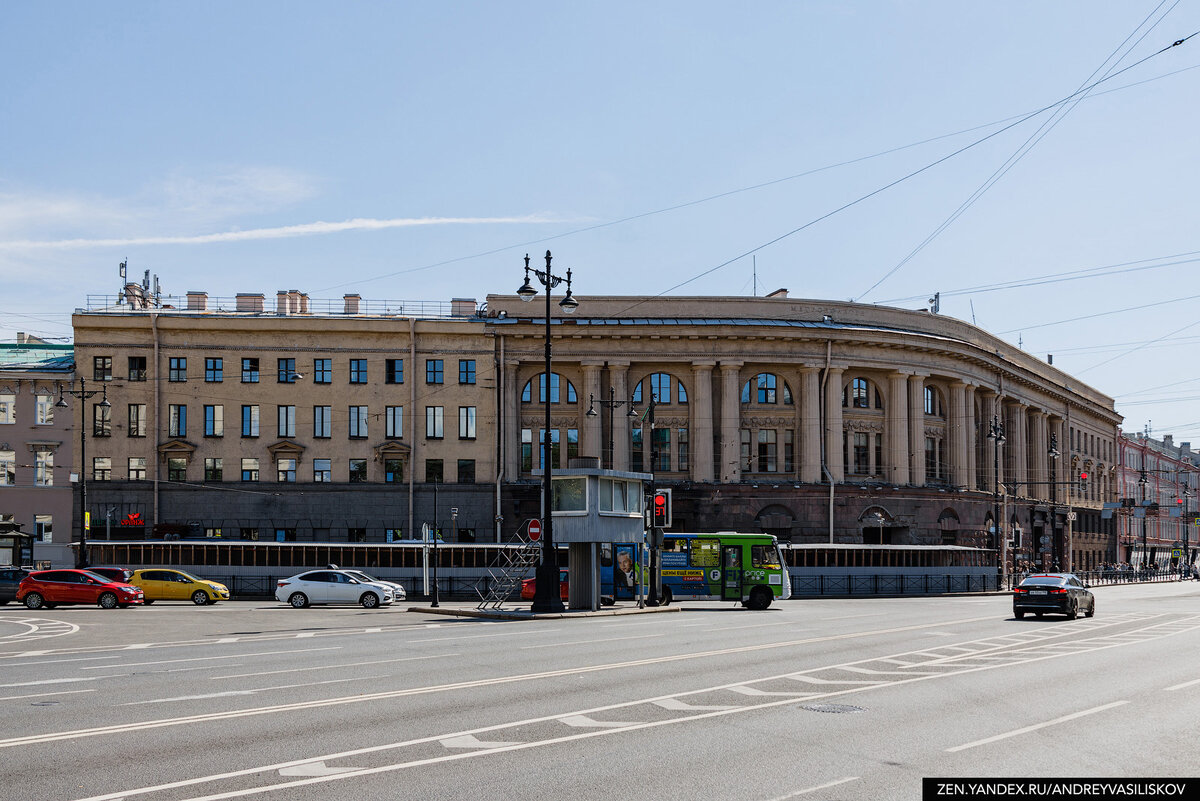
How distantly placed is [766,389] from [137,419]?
122 feet

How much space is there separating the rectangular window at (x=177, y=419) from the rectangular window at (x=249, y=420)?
321cm

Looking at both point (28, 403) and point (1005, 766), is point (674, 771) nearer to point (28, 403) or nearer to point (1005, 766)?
point (1005, 766)

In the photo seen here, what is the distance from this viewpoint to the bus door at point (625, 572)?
1738 inches

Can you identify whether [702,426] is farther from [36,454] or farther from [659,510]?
[36,454]

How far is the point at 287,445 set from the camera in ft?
216

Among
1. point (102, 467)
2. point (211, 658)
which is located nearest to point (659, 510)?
point (211, 658)

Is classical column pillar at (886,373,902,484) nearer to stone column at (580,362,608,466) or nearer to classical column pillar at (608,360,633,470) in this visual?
classical column pillar at (608,360,633,470)

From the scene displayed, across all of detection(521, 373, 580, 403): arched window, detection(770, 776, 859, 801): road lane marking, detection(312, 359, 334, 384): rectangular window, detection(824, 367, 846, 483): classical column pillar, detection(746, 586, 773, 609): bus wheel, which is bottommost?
detection(746, 586, 773, 609): bus wheel

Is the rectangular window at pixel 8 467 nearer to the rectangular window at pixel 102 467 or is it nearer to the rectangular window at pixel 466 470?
the rectangular window at pixel 102 467

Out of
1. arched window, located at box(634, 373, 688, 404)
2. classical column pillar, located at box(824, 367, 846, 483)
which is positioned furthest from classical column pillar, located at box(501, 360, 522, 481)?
classical column pillar, located at box(824, 367, 846, 483)

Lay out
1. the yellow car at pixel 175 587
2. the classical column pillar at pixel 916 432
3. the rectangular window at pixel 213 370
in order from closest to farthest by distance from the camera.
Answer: the yellow car at pixel 175 587, the rectangular window at pixel 213 370, the classical column pillar at pixel 916 432

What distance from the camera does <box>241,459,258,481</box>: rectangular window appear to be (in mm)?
65938

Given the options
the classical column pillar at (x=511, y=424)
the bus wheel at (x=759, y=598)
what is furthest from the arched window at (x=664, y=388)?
the bus wheel at (x=759, y=598)

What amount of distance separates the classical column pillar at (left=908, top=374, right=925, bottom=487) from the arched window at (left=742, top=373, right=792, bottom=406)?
351 inches
